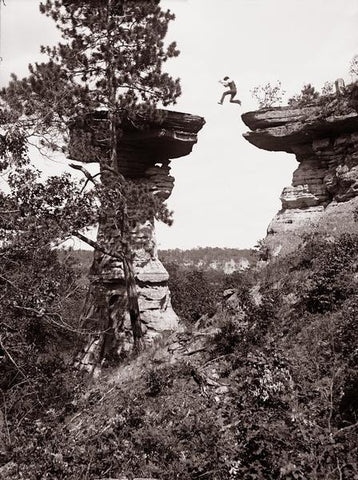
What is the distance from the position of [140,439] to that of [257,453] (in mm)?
2810

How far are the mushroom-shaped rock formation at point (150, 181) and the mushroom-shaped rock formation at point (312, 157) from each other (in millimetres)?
3600

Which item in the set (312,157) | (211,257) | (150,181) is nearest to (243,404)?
(150,181)

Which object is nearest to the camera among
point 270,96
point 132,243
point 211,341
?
point 211,341

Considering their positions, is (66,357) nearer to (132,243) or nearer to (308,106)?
(132,243)

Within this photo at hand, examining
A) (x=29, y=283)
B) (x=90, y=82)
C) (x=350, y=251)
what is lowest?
(x=29, y=283)

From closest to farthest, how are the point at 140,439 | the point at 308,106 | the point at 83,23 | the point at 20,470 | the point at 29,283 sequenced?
1. the point at 20,470
2. the point at 140,439
3. the point at 29,283
4. the point at 83,23
5. the point at 308,106

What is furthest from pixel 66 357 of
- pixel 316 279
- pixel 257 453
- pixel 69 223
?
pixel 257 453

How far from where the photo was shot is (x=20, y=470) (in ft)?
22.0

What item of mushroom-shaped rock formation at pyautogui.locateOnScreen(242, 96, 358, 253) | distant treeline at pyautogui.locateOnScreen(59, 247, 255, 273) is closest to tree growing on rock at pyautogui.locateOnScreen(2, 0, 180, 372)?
mushroom-shaped rock formation at pyautogui.locateOnScreen(242, 96, 358, 253)

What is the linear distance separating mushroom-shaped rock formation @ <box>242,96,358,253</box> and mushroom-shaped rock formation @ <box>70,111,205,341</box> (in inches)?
142

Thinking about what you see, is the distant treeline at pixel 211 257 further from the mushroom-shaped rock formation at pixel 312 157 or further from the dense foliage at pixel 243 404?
the dense foliage at pixel 243 404

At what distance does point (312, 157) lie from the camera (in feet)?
72.5

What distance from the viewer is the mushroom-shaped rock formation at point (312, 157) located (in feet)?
64.6

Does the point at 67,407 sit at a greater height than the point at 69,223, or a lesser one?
lesser
